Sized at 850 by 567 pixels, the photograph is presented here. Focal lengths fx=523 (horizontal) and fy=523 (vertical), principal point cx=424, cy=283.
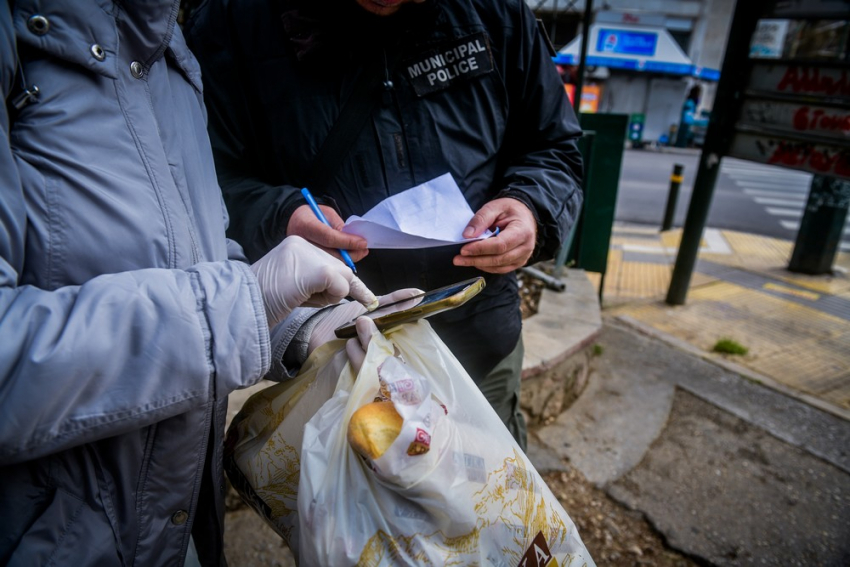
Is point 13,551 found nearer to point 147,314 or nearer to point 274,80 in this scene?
point 147,314

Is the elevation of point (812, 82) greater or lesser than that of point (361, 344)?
greater

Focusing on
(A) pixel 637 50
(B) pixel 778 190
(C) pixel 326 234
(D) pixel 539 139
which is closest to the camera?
(C) pixel 326 234

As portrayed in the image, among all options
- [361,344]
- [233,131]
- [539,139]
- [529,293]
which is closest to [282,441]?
[361,344]

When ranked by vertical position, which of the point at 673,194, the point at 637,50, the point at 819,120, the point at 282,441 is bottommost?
the point at 673,194

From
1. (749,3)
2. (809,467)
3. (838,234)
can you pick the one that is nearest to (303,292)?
(809,467)

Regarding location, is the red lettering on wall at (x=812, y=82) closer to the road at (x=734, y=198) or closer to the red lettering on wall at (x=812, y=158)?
the red lettering on wall at (x=812, y=158)

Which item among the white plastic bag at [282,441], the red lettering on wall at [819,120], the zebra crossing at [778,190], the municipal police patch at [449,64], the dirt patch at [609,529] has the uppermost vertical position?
the municipal police patch at [449,64]

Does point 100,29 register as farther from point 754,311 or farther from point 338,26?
point 754,311

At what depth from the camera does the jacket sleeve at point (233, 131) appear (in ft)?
4.49

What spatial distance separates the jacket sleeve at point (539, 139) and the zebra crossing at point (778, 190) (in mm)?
6315

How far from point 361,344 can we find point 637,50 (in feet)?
68.2

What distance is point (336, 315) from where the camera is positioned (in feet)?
4.28

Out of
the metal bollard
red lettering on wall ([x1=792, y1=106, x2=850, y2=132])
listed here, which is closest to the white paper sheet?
red lettering on wall ([x1=792, y1=106, x2=850, y2=132])

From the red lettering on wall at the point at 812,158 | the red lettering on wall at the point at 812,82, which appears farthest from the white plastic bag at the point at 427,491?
the red lettering on wall at the point at 812,82
